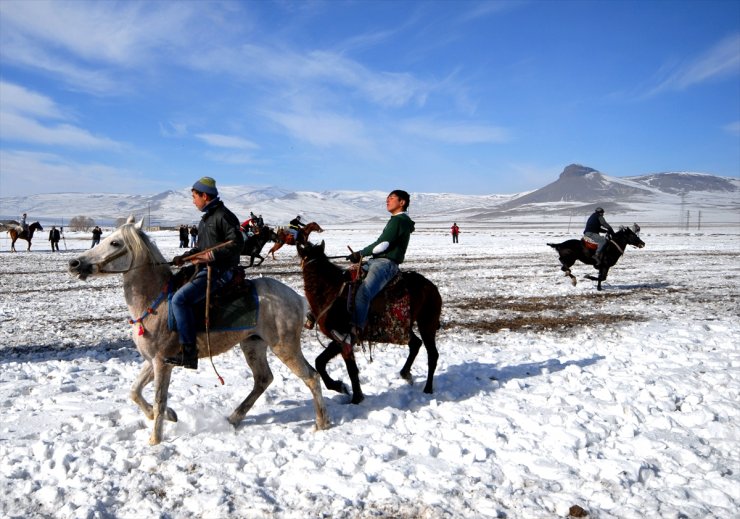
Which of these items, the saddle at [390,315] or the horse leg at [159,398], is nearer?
the horse leg at [159,398]

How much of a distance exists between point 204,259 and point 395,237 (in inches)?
92.2

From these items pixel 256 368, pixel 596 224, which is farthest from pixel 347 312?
pixel 596 224

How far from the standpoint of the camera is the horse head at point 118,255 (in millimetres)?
4934

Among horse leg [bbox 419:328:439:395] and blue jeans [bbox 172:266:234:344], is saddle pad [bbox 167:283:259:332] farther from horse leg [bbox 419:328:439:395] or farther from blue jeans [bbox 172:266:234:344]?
horse leg [bbox 419:328:439:395]

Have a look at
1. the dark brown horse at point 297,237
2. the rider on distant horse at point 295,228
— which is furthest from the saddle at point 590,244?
the dark brown horse at point 297,237

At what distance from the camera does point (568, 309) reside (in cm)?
1333

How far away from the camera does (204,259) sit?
5219 mm

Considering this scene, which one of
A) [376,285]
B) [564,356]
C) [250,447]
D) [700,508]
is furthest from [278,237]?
[564,356]

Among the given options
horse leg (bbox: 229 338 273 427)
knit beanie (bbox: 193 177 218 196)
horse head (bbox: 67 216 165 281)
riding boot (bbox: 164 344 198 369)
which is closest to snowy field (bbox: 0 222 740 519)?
horse leg (bbox: 229 338 273 427)

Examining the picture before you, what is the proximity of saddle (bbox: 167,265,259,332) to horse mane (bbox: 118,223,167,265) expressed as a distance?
1.09 ft

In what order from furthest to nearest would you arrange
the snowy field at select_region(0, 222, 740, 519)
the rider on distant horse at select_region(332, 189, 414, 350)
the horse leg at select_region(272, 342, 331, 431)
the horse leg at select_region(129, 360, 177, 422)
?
the rider on distant horse at select_region(332, 189, 414, 350) < the horse leg at select_region(272, 342, 331, 431) < the horse leg at select_region(129, 360, 177, 422) < the snowy field at select_region(0, 222, 740, 519)

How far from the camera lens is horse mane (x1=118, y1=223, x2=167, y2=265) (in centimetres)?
512

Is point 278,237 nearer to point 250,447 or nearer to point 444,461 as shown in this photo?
point 250,447

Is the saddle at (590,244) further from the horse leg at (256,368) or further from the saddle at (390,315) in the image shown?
the horse leg at (256,368)
